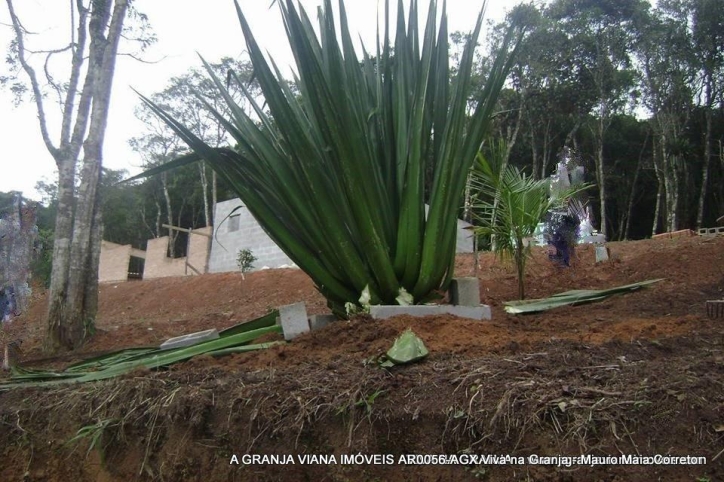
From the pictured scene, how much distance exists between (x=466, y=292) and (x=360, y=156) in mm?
1158

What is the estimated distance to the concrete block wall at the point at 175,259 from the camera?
24.3 m

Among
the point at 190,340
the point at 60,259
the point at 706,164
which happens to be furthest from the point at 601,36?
the point at 190,340

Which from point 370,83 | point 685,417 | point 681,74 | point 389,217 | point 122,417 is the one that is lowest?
point 122,417

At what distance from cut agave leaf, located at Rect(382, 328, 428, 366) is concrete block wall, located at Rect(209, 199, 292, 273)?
16.5 meters

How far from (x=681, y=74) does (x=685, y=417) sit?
25168 millimetres

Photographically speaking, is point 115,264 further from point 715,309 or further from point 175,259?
point 715,309

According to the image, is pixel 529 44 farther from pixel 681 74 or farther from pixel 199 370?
pixel 199 370

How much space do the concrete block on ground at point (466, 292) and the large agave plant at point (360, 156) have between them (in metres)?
0.11

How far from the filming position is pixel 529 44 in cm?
2345

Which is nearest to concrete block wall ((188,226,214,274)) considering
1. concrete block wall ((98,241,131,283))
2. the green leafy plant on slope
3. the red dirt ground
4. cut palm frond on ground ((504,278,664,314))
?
concrete block wall ((98,241,131,283))

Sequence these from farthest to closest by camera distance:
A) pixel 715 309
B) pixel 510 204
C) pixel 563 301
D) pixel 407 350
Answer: pixel 510 204, pixel 563 301, pixel 715 309, pixel 407 350

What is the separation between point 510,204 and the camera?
211 inches

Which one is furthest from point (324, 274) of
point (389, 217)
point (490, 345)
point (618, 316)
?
point (618, 316)

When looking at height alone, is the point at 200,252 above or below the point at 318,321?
above
